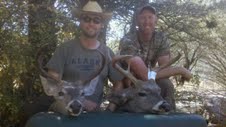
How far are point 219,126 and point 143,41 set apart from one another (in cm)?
331

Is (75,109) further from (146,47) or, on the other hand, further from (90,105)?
(146,47)

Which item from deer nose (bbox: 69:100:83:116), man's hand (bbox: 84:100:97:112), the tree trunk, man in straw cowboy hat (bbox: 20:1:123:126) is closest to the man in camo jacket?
man in straw cowboy hat (bbox: 20:1:123:126)

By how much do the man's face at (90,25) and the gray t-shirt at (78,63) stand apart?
197 mm

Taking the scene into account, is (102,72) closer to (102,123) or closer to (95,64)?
(95,64)

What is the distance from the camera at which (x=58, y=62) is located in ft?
20.2

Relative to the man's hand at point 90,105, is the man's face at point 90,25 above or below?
above

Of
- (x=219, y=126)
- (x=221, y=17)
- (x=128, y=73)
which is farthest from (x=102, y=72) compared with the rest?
(x=221, y=17)

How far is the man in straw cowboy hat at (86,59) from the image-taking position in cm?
621

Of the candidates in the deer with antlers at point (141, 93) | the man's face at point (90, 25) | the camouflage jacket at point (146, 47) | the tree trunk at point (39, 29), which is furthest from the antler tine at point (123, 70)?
the tree trunk at point (39, 29)

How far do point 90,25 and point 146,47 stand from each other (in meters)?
0.86

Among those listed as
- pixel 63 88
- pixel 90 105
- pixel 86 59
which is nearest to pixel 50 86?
pixel 63 88

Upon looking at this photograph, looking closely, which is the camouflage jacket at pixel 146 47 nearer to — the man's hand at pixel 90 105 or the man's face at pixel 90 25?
the man's face at pixel 90 25

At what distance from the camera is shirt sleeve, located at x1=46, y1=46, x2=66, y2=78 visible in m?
6.13

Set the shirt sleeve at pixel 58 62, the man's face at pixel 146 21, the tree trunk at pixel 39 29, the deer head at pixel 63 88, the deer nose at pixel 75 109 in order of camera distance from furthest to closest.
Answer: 1. the tree trunk at pixel 39 29
2. the man's face at pixel 146 21
3. the shirt sleeve at pixel 58 62
4. the deer head at pixel 63 88
5. the deer nose at pixel 75 109
